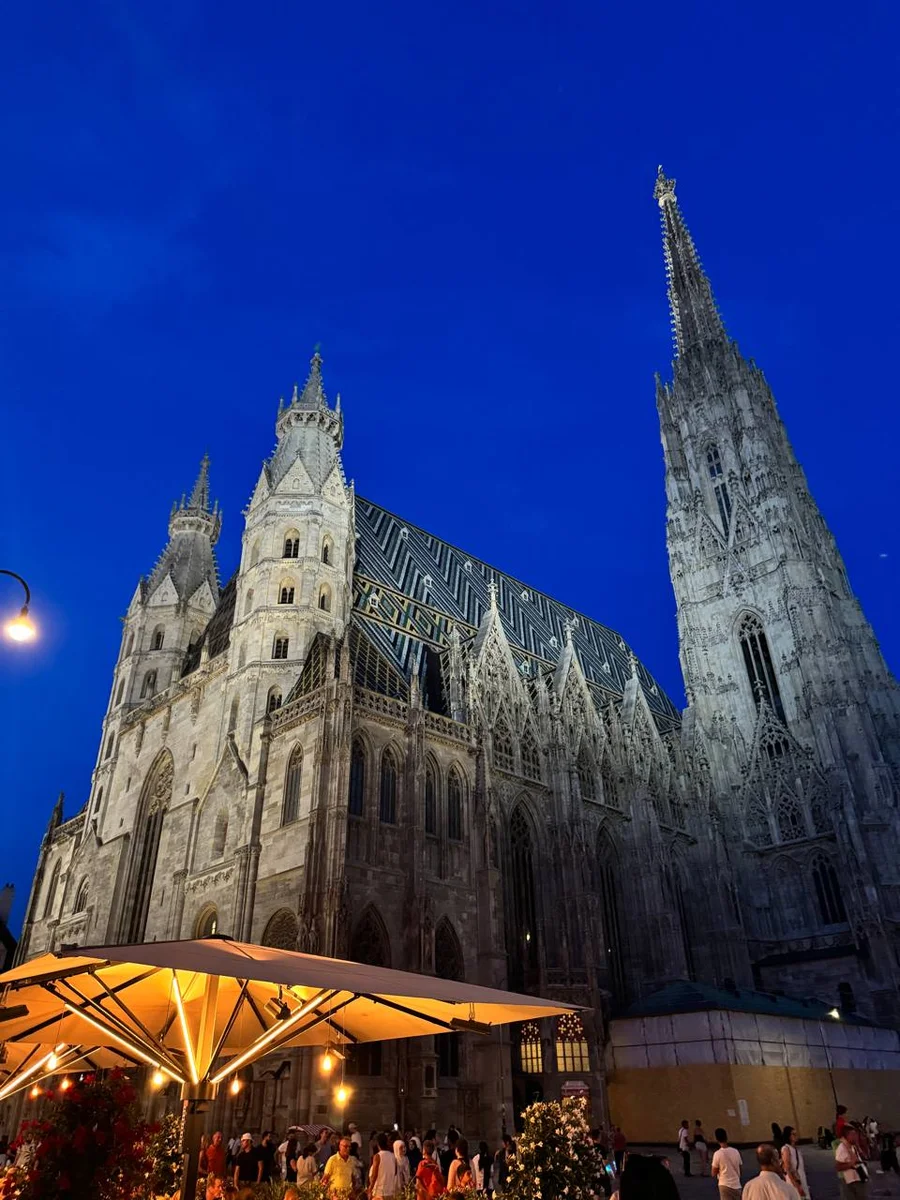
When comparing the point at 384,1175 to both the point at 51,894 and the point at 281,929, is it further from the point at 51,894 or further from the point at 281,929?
the point at 51,894

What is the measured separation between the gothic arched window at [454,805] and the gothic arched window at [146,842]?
13.8 meters

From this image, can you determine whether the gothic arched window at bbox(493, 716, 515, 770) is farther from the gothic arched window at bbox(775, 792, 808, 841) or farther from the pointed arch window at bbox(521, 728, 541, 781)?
the gothic arched window at bbox(775, 792, 808, 841)

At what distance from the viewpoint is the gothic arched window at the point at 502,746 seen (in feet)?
129

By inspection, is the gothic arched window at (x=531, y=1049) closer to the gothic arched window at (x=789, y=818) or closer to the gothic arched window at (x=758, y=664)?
the gothic arched window at (x=789, y=818)

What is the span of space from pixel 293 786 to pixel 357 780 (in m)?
2.53

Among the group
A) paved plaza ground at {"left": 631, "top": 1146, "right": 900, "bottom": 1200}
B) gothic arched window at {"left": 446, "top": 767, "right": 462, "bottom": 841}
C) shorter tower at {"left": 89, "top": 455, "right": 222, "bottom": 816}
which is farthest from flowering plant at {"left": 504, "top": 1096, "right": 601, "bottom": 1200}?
shorter tower at {"left": 89, "top": 455, "right": 222, "bottom": 816}

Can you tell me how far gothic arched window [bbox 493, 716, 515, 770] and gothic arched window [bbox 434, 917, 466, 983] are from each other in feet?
28.4

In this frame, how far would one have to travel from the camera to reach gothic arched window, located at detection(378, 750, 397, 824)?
32.7 metres

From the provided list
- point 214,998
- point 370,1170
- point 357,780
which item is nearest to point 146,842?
point 357,780

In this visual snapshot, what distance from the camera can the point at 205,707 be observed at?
40312mm

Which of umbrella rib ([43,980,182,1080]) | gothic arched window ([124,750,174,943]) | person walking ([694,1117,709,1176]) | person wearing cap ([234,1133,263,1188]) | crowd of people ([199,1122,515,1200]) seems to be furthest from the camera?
gothic arched window ([124,750,174,943])

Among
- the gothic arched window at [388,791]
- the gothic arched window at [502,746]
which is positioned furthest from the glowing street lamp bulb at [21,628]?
the gothic arched window at [502,746]

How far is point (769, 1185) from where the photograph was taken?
8039mm

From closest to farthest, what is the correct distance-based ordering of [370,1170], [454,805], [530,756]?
[370,1170] < [454,805] < [530,756]
